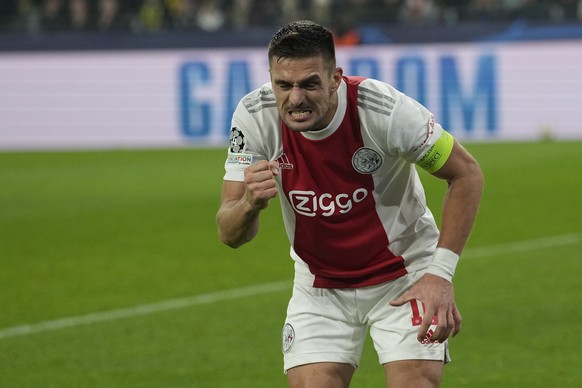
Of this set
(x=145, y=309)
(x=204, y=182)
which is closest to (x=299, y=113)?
(x=145, y=309)

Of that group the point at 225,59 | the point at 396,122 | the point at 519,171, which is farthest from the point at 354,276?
the point at 225,59

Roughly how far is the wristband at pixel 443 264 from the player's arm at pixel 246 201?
74 cm

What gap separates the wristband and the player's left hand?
2 cm

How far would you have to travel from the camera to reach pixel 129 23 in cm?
2494

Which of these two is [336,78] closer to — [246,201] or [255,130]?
[255,130]

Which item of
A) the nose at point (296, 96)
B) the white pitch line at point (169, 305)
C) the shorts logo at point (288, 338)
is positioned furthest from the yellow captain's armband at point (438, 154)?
the white pitch line at point (169, 305)

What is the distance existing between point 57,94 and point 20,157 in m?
1.62

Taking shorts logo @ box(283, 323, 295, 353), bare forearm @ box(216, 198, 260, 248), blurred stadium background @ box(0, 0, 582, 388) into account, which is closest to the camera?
bare forearm @ box(216, 198, 260, 248)

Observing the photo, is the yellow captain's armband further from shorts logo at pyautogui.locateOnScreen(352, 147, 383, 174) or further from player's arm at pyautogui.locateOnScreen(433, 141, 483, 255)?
shorts logo at pyautogui.locateOnScreen(352, 147, 383, 174)

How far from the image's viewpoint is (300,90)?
4.93 m

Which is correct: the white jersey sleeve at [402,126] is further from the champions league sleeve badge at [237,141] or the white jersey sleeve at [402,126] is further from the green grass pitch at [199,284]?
the green grass pitch at [199,284]

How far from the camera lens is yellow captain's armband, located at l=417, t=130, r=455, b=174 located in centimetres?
514

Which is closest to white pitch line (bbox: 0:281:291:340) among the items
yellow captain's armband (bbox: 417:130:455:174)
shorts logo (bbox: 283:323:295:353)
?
shorts logo (bbox: 283:323:295:353)

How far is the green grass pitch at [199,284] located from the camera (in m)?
7.79
